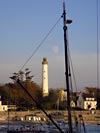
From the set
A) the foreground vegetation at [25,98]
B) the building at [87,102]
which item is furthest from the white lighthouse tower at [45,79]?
the building at [87,102]

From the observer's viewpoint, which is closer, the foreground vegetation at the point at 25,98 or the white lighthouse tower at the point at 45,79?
the foreground vegetation at the point at 25,98

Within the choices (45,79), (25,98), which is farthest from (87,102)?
(25,98)

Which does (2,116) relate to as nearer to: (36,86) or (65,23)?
(36,86)

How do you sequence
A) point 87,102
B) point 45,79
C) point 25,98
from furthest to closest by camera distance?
point 87,102, point 45,79, point 25,98

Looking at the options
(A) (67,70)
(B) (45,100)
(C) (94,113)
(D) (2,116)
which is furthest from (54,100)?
(A) (67,70)

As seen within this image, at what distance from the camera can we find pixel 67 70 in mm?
28172

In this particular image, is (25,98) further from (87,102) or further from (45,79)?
(87,102)

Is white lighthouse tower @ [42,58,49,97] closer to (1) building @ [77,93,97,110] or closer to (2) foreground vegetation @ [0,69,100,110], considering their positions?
(2) foreground vegetation @ [0,69,100,110]

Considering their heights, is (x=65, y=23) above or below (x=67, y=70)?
above

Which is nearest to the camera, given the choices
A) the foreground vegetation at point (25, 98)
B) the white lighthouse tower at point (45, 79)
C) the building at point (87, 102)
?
the foreground vegetation at point (25, 98)

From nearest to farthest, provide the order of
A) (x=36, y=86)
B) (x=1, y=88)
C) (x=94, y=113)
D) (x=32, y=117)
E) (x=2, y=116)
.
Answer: (x=32, y=117)
(x=2, y=116)
(x=94, y=113)
(x=1, y=88)
(x=36, y=86)

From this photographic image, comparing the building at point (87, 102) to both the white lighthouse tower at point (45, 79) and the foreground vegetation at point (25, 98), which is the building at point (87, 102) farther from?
the white lighthouse tower at point (45, 79)

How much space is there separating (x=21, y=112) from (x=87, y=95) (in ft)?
124

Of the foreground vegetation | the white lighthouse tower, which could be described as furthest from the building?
the white lighthouse tower
